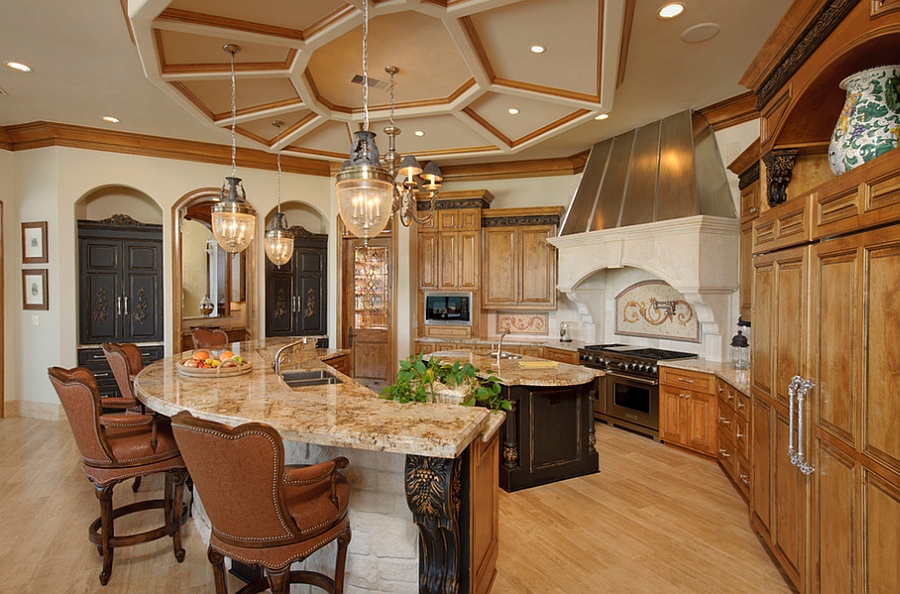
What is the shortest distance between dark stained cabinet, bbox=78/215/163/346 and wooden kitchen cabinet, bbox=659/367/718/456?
5879 mm

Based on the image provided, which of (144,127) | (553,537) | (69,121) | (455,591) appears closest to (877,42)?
(455,591)

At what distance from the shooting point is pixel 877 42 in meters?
1.87

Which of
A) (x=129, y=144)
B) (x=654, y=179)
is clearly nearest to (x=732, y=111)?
(x=654, y=179)

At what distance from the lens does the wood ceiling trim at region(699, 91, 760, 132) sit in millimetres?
4512

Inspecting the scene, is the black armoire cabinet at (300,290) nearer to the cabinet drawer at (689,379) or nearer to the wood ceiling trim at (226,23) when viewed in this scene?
the wood ceiling trim at (226,23)

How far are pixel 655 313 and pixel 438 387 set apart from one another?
4.04 meters

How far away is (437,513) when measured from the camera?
5.76 feet

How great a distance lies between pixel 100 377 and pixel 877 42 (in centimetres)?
733

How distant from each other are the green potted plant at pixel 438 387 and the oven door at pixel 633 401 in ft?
9.59

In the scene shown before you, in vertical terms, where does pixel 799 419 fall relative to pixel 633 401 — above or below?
above

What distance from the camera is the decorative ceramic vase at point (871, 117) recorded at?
6.41ft

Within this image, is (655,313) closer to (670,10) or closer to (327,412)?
(670,10)

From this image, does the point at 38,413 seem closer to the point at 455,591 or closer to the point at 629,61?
the point at 455,591

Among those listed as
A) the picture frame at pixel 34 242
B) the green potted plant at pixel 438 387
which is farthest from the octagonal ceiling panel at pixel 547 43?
the picture frame at pixel 34 242
